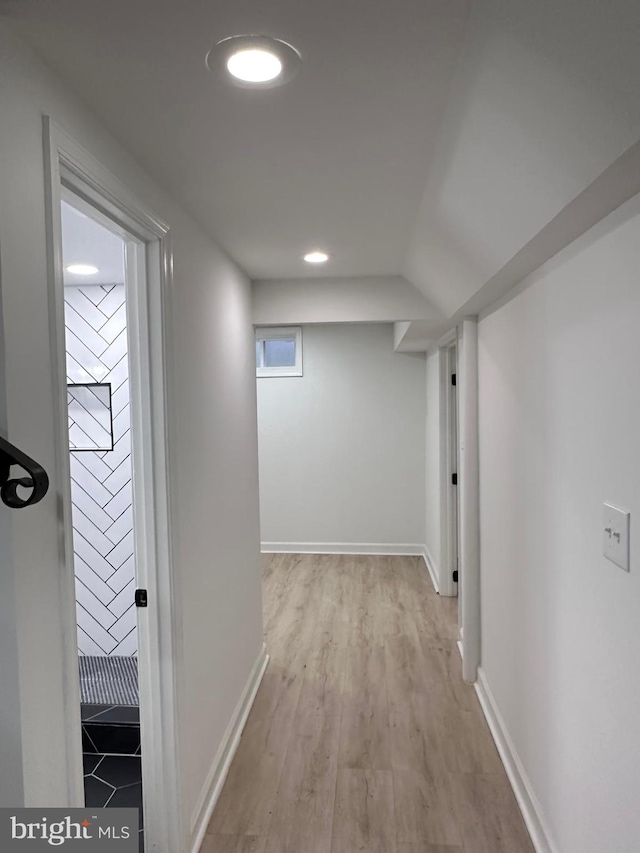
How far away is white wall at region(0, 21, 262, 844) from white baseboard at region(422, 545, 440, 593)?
76.4 inches

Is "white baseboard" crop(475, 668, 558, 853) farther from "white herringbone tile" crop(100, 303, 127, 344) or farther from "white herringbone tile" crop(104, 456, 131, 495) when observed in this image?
"white herringbone tile" crop(100, 303, 127, 344)

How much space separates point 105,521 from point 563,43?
2.92 meters

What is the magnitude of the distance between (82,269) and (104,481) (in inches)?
44.6

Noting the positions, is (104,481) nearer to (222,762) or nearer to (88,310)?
(88,310)

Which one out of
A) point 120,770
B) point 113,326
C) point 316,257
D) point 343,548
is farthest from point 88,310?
point 343,548

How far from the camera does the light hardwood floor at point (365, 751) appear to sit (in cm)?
202

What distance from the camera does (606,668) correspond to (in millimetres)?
1372

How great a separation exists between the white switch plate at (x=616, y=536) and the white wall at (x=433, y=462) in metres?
3.14

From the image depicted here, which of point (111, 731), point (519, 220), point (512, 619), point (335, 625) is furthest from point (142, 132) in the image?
point (335, 625)

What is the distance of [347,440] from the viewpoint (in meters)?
5.59

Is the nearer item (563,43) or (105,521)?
(563,43)

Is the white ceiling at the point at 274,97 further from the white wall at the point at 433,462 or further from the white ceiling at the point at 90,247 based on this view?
the white wall at the point at 433,462

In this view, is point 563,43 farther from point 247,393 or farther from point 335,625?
point 335,625

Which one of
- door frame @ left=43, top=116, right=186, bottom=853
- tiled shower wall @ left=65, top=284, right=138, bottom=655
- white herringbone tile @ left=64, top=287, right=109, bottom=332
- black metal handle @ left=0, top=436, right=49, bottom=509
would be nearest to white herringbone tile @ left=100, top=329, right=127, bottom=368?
tiled shower wall @ left=65, top=284, right=138, bottom=655
